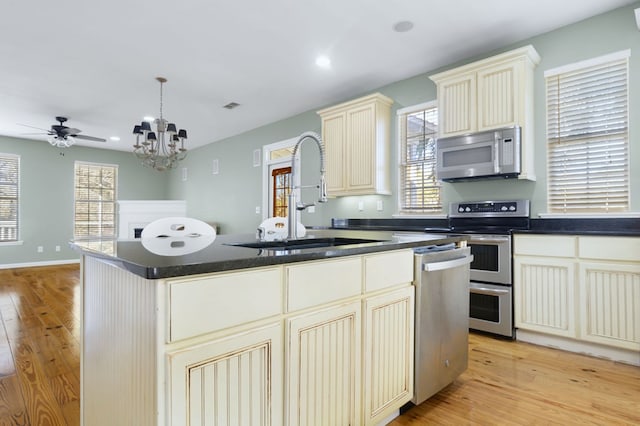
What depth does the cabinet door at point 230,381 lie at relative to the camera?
0.89 m

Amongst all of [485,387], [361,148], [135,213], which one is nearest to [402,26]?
[361,148]

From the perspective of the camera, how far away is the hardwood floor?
5.69 ft

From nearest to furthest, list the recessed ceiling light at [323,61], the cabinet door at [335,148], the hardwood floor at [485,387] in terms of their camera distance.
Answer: the hardwood floor at [485,387] → the recessed ceiling light at [323,61] → the cabinet door at [335,148]

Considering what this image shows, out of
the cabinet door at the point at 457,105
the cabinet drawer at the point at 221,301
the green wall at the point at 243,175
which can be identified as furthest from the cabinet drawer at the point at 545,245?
the cabinet drawer at the point at 221,301

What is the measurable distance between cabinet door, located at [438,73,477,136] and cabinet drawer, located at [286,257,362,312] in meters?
2.43

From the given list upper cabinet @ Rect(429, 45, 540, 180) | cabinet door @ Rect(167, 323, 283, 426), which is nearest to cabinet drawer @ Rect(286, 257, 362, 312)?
cabinet door @ Rect(167, 323, 283, 426)

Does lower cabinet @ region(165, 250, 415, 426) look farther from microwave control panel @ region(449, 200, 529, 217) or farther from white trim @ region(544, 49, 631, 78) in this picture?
white trim @ region(544, 49, 631, 78)

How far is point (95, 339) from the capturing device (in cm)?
137

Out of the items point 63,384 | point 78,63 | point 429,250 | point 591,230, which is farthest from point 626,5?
point 78,63

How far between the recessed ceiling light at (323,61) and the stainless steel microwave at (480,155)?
1403 millimetres

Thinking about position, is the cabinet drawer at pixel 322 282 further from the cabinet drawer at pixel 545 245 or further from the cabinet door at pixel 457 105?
the cabinet door at pixel 457 105

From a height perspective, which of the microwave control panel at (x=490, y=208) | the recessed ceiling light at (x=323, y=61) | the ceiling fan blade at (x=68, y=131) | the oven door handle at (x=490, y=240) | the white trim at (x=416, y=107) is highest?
the recessed ceiling light at (x=323, y=61)

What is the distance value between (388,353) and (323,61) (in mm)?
3029

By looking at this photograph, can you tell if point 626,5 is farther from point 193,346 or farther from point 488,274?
point 193,346
